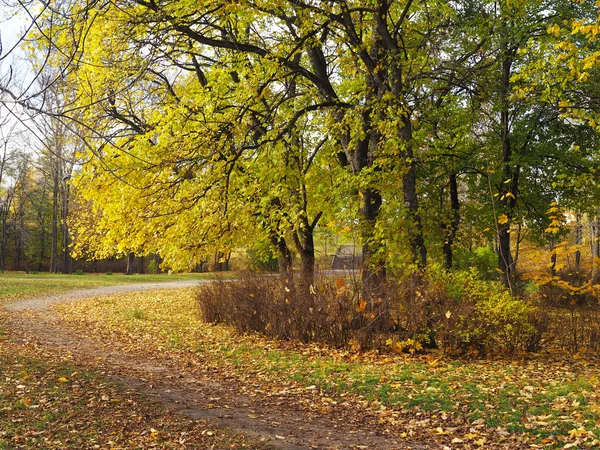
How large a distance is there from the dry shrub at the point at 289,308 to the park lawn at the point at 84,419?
14.2 feet

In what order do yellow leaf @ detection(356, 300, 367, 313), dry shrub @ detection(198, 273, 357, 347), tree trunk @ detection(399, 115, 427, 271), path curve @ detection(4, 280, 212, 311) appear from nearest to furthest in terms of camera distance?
yellow leaf @ detection(356, 300, 367, 313) < tree trunk @ detection(399, 115, 427, 271) < dry shrub @ detection(198, 273, 357, 347) < path curve @ detection(4, 280, 212, 311)

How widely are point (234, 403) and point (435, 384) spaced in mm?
2755

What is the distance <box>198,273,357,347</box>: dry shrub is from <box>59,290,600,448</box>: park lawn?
0.31 metres

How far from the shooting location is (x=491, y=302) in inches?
369

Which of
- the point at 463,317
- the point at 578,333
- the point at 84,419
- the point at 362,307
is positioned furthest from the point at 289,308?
the point at 84,419

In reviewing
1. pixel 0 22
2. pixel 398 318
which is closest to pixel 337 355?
pixel 398 318

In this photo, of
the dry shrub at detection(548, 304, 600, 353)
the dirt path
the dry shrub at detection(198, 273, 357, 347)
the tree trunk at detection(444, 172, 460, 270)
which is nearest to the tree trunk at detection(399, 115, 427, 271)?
the dry shrub at detection(198, 273, 357, 347)

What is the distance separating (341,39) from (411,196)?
3.36m

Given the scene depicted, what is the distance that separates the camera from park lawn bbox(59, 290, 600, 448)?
5.84 m

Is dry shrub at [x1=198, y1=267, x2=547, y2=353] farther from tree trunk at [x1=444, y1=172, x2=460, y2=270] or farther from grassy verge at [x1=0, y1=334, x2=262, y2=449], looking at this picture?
tree trunk at [x1=444, y1=172, x2=460, y2=270]

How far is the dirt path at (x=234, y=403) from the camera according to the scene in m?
5.71

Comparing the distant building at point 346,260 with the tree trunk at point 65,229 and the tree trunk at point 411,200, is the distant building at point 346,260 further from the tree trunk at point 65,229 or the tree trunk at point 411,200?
the tree trunk at point 65,229

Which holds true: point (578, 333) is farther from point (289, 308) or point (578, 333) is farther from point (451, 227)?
point (289, 308)

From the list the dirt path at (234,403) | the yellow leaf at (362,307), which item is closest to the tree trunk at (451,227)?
the yellow leaf at (362,307)
